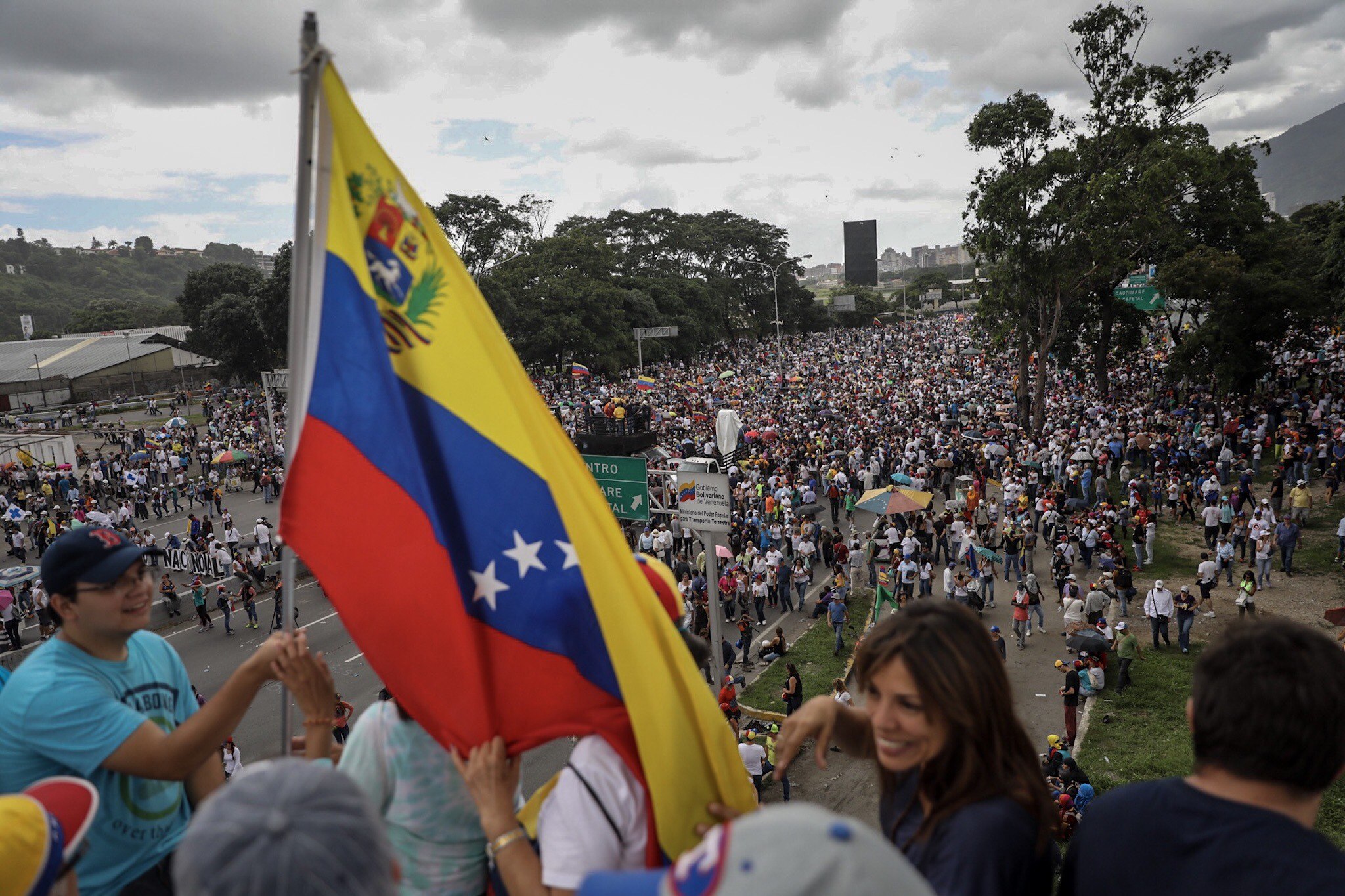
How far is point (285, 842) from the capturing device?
3.32 feet

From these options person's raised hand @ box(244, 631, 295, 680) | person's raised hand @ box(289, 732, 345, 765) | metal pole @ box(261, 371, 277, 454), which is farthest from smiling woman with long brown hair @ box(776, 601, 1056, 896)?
metal pole @ box(261, 371, 277, 454)

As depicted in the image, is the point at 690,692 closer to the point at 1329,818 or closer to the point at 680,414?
the point at 1329,818

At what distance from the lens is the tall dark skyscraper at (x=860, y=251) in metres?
136

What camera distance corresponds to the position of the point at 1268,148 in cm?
2452

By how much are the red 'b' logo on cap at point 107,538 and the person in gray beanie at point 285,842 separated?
1437mm

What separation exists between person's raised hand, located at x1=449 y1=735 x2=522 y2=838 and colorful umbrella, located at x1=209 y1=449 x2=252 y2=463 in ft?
92.3

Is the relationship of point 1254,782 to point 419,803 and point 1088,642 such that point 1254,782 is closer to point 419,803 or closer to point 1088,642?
point 419,803

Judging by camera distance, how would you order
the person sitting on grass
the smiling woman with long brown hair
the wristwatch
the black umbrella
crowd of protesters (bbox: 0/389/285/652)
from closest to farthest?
1. the person sitting on grass
2. the smiling woman with long brown hair
3. the wristwatch
4. the black umbrella
5. crowd of protesters (bbox: 0/389/285/652)

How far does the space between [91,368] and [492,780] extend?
198 feet

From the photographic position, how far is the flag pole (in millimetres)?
2041

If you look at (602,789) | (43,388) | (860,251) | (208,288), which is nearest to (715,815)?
(602,789)

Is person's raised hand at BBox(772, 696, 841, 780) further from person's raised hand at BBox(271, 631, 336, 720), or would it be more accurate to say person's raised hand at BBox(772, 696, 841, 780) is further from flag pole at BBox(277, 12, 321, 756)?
flag pole at BBox(277, 12, 321, 756)

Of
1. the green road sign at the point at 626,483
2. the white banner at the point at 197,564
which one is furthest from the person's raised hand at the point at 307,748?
the white banner at the point at 197,564

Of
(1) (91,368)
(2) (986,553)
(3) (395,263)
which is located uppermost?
(1) (91,368)
